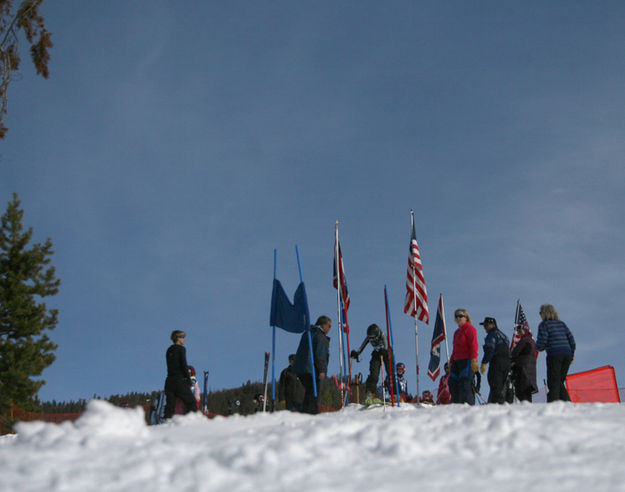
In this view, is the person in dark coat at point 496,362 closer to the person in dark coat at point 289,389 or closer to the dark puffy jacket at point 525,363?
the dark puffy jacket at point 525,363

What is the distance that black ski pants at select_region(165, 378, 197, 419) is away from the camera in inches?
346

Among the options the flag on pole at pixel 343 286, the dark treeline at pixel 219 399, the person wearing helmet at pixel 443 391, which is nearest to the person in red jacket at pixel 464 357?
the flag on pole at pixel 343 286

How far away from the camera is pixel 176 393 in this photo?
8.87 meters

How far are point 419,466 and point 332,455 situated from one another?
52cm

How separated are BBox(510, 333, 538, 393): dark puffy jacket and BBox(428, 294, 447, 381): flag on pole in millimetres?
6210

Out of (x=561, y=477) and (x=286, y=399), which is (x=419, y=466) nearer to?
(x=561, y=477)

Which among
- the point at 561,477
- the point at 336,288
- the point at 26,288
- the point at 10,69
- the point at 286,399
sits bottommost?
the point at 561,477

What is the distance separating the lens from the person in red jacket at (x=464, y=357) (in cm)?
924

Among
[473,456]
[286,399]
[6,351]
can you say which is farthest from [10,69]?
[473,456]

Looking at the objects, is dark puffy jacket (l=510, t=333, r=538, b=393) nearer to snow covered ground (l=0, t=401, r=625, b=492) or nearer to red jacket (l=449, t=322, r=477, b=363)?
red jacket (l=449, t=322, r=477, b=363)

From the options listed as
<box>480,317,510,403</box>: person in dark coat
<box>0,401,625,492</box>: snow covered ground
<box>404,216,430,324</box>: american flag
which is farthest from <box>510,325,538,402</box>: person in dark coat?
<box>0,401,625,492</box>: snow covered ground

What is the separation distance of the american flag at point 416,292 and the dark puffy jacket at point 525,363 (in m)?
3.33

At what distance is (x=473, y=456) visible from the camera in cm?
362

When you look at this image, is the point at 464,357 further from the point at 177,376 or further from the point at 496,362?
the point at 177,376
